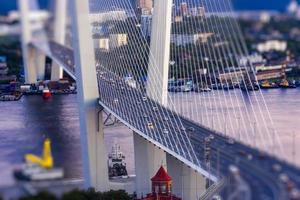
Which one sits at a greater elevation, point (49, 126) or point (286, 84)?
point (286, 84)

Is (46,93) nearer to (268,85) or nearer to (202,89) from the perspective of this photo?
(202,89)

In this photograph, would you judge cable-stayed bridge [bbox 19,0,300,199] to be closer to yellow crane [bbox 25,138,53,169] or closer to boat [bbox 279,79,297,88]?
yellow crane [bbox 25,138,53,169]

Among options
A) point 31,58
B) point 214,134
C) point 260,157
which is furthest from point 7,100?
point 260,157

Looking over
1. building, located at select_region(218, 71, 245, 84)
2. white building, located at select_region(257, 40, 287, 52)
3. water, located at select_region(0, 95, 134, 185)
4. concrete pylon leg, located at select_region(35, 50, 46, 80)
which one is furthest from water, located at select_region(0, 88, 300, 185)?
white building, located at select_region(257, 40, 287, 52)

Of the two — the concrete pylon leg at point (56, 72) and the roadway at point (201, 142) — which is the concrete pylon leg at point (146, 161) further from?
the concrete pylon leg at point (56, 72)

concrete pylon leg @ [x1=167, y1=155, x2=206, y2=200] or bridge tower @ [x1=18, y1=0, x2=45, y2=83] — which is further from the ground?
bridge tower @ [x1=18, y1=0, x2=45, y2=83]

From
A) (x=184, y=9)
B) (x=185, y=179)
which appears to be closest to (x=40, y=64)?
(x=184, y=9)
